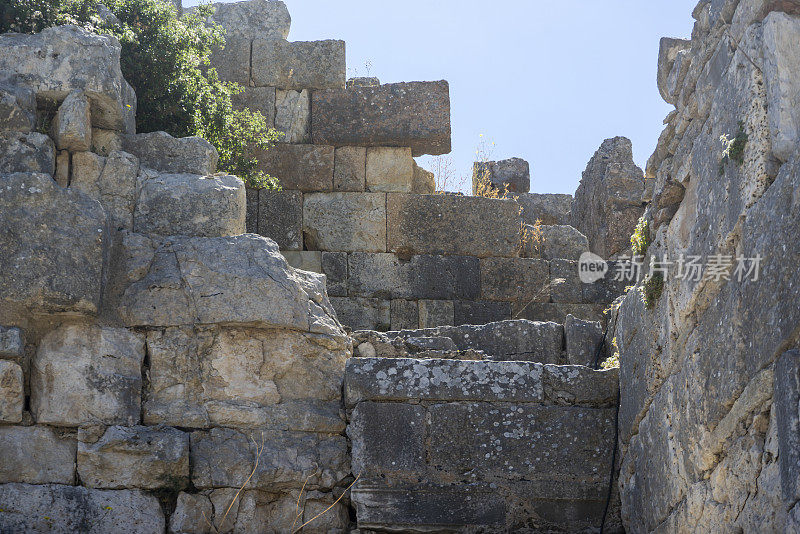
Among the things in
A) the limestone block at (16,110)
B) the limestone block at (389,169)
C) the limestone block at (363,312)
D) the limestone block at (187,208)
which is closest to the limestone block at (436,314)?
the limestone block at (363,312)

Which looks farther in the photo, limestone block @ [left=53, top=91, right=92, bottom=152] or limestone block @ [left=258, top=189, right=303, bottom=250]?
limestone block @ [left=258, top=189, right=303, bottom=250]

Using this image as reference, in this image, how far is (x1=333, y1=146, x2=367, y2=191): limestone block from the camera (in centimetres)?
850

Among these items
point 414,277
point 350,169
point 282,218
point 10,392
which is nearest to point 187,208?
point 10,392

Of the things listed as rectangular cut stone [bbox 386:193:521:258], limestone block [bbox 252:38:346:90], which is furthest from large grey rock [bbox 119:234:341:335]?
limestone block [bbox 252:38:346:90]

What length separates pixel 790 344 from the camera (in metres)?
3.31

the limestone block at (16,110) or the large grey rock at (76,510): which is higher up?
the limestone block at (16,110)

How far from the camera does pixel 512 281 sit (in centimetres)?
824

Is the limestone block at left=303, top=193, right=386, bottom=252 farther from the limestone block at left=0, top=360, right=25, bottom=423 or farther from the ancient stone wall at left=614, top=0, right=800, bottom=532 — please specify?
the limestone block at left=0, top=360, right=25, bottom=423

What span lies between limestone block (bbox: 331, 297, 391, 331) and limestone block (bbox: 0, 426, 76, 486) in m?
3.00

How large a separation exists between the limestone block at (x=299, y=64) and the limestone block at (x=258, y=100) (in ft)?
0.23

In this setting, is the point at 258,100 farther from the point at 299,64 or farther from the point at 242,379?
the point at 242,379

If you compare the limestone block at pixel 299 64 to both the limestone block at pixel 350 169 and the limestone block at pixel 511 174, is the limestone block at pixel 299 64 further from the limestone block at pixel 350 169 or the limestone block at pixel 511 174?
the limestone block at pixel 511 174

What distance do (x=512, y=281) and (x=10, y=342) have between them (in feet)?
13.7

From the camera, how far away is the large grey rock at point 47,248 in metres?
5.24
